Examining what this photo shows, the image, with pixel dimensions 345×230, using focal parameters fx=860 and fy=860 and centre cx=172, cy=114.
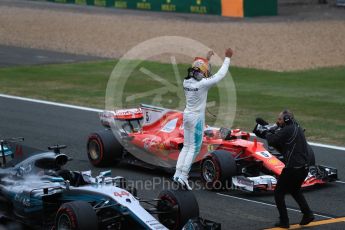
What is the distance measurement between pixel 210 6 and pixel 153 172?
1468 inches

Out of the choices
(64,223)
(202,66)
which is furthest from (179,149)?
(64,223)

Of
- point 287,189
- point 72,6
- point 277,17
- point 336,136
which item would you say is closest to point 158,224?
point 287,189

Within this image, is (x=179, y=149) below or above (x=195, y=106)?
below

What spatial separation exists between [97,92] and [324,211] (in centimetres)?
1437

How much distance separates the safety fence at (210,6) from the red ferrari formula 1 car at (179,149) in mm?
35125

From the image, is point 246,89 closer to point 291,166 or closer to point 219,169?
point 219,169

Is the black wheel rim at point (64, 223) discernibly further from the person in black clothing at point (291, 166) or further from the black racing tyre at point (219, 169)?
the black racing tyre at point (219, 169)

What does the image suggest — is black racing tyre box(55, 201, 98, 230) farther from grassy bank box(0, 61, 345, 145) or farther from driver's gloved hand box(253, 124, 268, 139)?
grassy bank box(0, 61, 345, 145)

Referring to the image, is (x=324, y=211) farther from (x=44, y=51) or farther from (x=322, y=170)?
(x=44, y=51)

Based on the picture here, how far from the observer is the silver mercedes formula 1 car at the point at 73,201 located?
1085cm

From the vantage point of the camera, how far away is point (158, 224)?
10.8 m

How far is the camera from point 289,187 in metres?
12.5

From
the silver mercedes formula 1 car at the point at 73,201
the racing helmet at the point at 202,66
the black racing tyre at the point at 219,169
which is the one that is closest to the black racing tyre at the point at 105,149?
the black racing tyre at the point at 219,169

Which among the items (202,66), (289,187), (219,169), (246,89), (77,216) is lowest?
(246,89)
